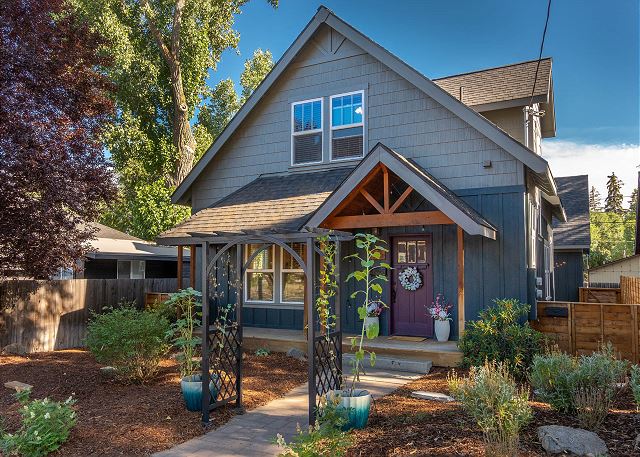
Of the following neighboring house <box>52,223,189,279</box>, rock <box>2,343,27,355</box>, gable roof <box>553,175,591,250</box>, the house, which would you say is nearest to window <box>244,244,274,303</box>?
the house

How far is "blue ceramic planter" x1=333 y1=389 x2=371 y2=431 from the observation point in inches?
202

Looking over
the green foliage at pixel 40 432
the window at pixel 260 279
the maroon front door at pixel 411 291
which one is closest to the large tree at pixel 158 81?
the window at pixel 260 279

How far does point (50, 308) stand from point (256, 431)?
7.93 meters

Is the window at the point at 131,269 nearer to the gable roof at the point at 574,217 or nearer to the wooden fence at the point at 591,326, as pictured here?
the wooden fence at the point at 591,326

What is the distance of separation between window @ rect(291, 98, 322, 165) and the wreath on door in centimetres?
362

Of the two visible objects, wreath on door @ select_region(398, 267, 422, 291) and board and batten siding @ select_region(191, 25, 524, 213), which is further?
wreath on door @ select_region(398, 267, 422, 291)

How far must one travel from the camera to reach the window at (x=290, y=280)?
1197 cm

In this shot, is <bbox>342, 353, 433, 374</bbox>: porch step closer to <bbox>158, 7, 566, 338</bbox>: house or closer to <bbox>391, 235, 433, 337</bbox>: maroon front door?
<bbox>158, 7, 566, 338</bbox>: house

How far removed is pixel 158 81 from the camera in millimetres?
23422

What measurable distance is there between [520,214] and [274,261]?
582 centimetres

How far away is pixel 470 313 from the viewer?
32.3 feet

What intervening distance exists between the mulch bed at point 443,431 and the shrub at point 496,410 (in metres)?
0.20

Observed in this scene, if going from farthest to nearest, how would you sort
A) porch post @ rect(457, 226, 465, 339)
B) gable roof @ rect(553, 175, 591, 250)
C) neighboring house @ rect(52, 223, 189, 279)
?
1. neighboring house @ rect(52, 223, 189, 279)
2. gable roof @ rect(553, 175, 591, 250)
3. porch post @ rect(457, 226, 465, 339)

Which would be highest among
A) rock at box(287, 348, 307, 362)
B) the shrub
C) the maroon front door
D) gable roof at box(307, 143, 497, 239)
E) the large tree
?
the large tree
